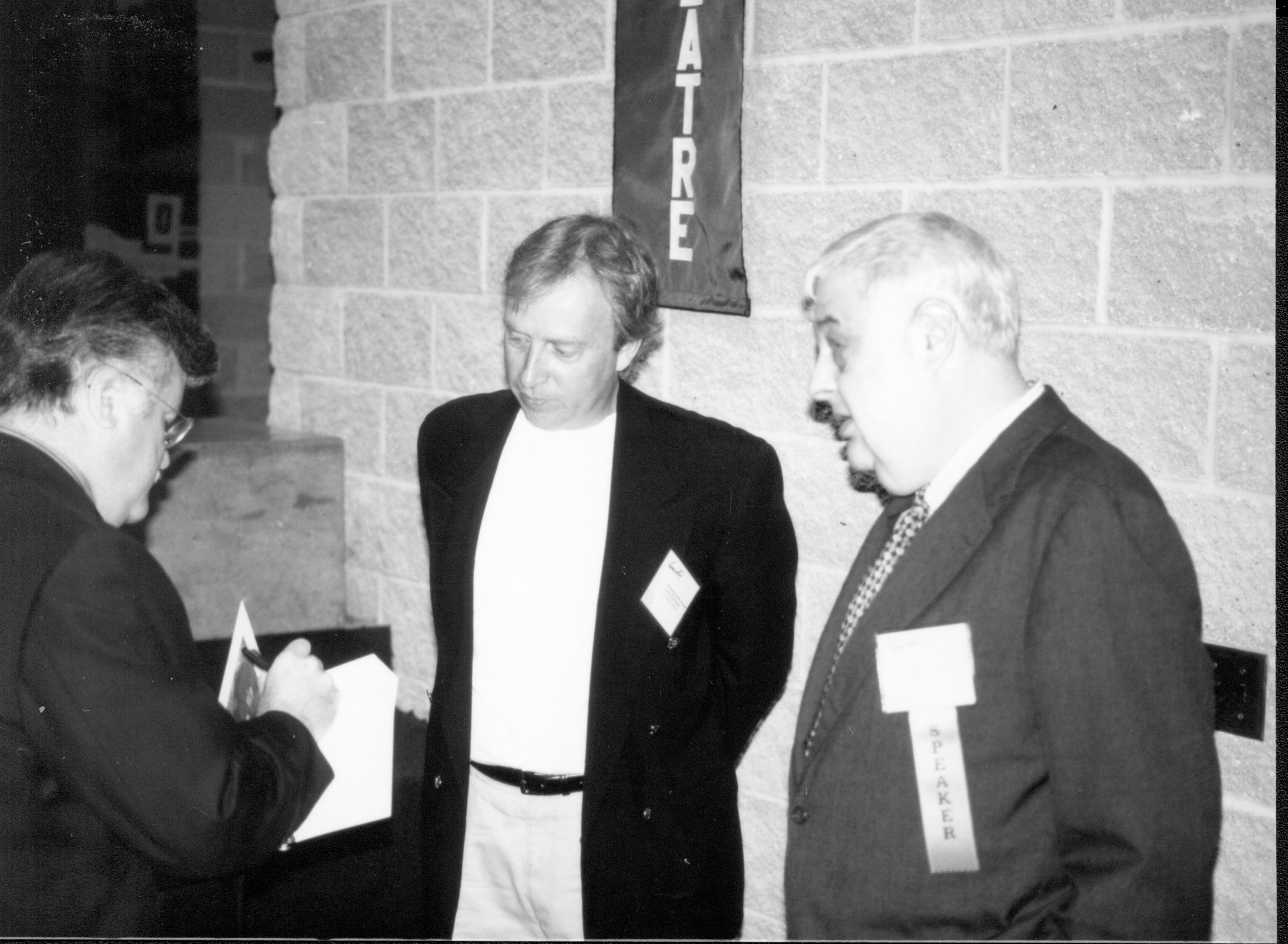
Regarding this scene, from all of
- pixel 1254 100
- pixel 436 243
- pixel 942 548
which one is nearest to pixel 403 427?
pixel 436 243

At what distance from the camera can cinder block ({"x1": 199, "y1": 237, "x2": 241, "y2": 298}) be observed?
12.6 feet

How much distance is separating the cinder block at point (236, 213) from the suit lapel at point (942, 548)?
10.3 feet

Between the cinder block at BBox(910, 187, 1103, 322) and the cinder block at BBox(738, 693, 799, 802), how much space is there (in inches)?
38.9

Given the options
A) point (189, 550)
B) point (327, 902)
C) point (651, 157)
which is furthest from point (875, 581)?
point (189, 550)

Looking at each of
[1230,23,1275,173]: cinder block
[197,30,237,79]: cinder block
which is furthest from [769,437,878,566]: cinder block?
[197,30,237,79]: cinder block

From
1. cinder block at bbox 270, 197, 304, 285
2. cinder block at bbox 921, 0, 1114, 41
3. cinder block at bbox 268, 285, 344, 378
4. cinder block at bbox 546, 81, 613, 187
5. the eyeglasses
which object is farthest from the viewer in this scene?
cinder block at bbox 270, 197, 304, 285

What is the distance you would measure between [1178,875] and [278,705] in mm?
1225

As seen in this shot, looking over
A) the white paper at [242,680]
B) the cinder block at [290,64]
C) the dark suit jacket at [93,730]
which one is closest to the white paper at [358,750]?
the white paper at [242,680]

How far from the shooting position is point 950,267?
1332mm

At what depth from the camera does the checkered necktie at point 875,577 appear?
1430 mm

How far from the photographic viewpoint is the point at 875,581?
58.4 inches

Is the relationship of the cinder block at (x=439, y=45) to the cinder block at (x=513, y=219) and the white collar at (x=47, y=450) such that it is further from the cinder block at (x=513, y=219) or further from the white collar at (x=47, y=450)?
the white collar at (x=47, y=450)

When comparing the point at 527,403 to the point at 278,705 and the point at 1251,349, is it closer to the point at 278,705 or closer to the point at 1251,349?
the point at 278,705

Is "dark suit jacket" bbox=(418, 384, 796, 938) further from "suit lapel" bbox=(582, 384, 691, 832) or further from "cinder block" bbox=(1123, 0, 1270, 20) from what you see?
"cinder block" bbox=(1123, 0, 1270, 20)
